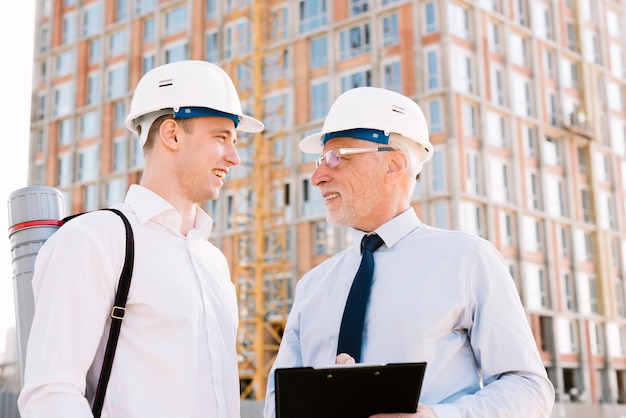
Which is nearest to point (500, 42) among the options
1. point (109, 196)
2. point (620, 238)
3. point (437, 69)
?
point (437, 69)

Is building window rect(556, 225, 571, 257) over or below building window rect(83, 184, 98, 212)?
below

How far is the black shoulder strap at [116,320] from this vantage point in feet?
8.81

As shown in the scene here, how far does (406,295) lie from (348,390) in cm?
70

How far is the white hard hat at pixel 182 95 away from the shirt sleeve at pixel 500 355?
1.18 meters

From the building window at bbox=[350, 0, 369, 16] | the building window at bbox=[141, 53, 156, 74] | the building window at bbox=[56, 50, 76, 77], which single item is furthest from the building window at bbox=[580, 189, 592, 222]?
the building window at bbox=[56, 50, 76, 77]

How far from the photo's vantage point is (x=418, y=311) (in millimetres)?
3000

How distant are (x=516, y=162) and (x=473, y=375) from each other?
31186 millimetres

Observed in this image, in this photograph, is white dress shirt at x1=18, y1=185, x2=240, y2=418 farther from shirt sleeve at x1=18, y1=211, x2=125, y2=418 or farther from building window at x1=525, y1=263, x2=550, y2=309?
building window at x1=525, y1=263, x2=550, y2=309

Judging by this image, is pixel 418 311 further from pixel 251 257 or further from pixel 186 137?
pixel 251 257

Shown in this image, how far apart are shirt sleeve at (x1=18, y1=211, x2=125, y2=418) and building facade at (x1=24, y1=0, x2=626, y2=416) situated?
2775 cm

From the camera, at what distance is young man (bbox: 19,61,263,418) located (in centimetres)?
262

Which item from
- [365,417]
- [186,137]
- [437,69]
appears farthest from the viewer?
[437,69]

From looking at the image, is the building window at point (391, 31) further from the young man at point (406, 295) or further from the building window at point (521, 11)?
the young man at point (406, 295)

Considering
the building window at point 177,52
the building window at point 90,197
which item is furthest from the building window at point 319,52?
the building window at point 90,197
